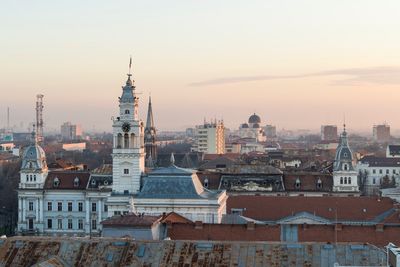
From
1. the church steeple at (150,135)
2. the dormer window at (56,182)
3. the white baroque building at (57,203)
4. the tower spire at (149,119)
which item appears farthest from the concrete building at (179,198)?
the tower spire at (149,119)

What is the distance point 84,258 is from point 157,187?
30.8m

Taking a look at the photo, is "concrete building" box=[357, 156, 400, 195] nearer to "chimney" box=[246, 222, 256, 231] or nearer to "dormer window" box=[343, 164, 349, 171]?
"dormer window" box=[343, 164, 349, 171]

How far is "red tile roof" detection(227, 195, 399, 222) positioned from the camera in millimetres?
69500

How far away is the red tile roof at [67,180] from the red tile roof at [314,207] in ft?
72.6

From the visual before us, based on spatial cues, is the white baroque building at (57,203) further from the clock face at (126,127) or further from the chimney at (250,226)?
the chimney at (250,226)

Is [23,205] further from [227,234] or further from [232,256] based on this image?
[232,256]

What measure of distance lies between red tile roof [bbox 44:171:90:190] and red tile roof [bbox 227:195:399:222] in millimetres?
22120

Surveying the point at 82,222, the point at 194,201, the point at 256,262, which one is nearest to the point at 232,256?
the point at 256,262

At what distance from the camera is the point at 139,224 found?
167 feet

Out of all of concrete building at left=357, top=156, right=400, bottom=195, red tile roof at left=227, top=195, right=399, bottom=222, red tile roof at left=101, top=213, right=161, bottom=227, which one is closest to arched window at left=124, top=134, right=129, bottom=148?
red tile roof at left=227, top=195, right=399, bottom=222

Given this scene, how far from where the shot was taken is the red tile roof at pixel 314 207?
6950 centimetres

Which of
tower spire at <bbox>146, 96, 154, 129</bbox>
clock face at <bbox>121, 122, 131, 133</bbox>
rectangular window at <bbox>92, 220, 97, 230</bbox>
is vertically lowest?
rectangular window at <bbox>92, 220, 97, 230</bbox>

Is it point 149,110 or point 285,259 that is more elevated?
point 149,110

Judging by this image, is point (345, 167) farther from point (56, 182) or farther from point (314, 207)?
point (56, 182)
